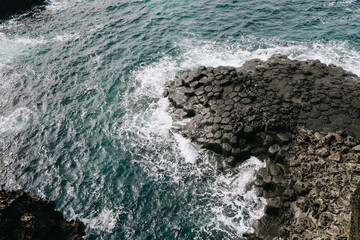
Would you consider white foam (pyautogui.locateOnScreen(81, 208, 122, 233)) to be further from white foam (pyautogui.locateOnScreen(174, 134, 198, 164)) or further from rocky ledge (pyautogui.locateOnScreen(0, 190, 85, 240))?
white foam (pyautogui.locateOnScreen(174, 134, 198, 164))

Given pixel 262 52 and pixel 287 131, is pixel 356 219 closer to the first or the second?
pixel 287 131

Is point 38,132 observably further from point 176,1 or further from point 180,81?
point 176,1

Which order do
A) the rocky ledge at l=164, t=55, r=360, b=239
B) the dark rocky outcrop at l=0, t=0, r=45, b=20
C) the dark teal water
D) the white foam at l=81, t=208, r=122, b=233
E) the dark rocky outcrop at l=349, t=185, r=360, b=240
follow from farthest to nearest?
the dark rocky outcrop at l=0, t=0, r=45, b=20
the dark teal water
the white foam at l=81, t=208, r=122, b=233
the rocky ledge at l=164, t=55, r=360, b=239
the dark rocky outcrop at l=349, t=185, r=360, b=240

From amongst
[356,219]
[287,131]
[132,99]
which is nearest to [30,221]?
[356,219]

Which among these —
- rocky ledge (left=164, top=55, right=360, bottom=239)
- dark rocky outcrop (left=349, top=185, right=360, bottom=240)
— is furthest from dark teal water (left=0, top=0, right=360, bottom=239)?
dark rocky outcrop (left=349, top=185, right=360, bottom=240)

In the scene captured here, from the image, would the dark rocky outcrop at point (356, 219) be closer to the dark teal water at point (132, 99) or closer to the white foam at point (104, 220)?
the dark teal water at point (132, 99)

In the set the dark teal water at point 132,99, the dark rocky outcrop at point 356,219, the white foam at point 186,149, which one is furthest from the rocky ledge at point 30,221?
the dark rocky outcrop at point 356,219

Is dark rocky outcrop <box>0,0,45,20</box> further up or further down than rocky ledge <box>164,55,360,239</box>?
further up
